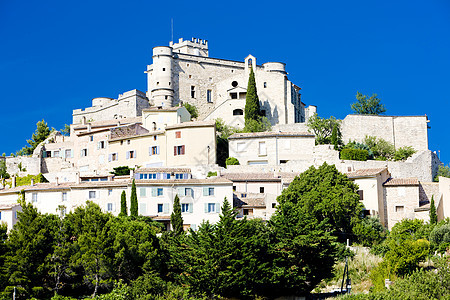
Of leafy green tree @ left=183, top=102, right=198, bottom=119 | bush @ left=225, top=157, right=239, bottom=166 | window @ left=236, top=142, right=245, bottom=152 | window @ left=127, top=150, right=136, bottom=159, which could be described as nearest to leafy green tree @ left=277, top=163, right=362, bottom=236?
bush @ left=225, top=157, right=239, bottom=166

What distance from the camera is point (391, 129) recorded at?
68.6 metres

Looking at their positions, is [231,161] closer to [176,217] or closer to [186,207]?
[186,207]

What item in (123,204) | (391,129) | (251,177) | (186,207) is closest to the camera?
(123,204)

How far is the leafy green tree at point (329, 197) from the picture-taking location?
151 feet

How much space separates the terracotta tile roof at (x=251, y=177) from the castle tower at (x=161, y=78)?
86.3ft

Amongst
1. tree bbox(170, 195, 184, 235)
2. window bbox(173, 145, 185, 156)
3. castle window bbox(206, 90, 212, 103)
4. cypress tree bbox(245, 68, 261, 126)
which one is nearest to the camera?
tree bbox(170, 195, 184, 235)

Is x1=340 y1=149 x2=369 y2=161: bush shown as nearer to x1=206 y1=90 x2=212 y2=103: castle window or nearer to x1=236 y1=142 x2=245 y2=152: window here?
x1=236 y1=142 x2=245 y2=152: window

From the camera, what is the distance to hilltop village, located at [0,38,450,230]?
166ft

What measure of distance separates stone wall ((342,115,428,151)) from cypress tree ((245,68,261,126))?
9.97 meters

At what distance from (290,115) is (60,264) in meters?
44.7

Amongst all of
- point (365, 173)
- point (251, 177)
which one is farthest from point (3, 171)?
point (365, 173)

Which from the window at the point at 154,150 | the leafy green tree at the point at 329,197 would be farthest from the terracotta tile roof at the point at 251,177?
the window at the point at 154,150

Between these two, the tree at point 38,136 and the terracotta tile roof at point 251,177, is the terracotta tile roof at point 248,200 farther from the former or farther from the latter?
the tree at point 38,136

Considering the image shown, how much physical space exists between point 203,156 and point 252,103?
14.9m
